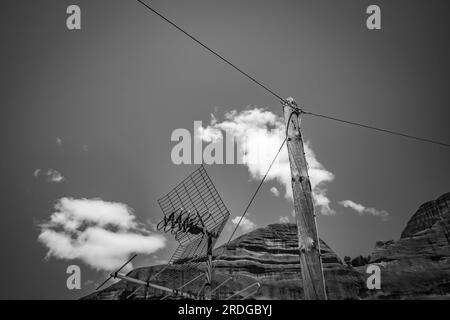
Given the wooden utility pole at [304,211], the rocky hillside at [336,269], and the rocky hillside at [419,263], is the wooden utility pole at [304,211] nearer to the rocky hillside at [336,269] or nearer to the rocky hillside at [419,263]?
the rocky hillside at [336,269]

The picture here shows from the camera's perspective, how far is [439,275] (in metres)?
60.9

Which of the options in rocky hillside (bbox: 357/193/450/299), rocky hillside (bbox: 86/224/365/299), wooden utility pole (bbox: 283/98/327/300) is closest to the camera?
wooden utility pole (bbox: 283/98/327/300)

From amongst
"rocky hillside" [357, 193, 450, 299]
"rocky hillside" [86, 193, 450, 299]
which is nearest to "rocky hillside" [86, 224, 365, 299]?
"rocky hillside" [86, 193, 450, 299]

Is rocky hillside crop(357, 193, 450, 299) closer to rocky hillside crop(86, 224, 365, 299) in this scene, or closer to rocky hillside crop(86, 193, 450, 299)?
rocky hillside crop(86, 193, 450, 299)

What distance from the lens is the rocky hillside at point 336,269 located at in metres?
60.7

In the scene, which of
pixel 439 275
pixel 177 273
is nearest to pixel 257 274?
pixel 177 273

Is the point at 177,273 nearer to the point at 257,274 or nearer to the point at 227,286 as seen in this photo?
the point at 227,286

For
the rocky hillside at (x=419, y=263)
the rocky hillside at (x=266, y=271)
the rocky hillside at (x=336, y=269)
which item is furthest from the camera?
the rocky hillside at (x=266, y=271)

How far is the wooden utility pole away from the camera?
3.21 m

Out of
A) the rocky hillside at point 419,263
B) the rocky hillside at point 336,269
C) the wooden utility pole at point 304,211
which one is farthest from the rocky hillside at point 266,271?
the wooden utility pole at point 304,211

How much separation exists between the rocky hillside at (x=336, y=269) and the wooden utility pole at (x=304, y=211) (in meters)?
48.4

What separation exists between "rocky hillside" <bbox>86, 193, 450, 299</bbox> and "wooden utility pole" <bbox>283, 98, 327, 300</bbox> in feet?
159

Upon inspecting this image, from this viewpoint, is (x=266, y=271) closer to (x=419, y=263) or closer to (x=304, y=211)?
(x=419, y=263)
